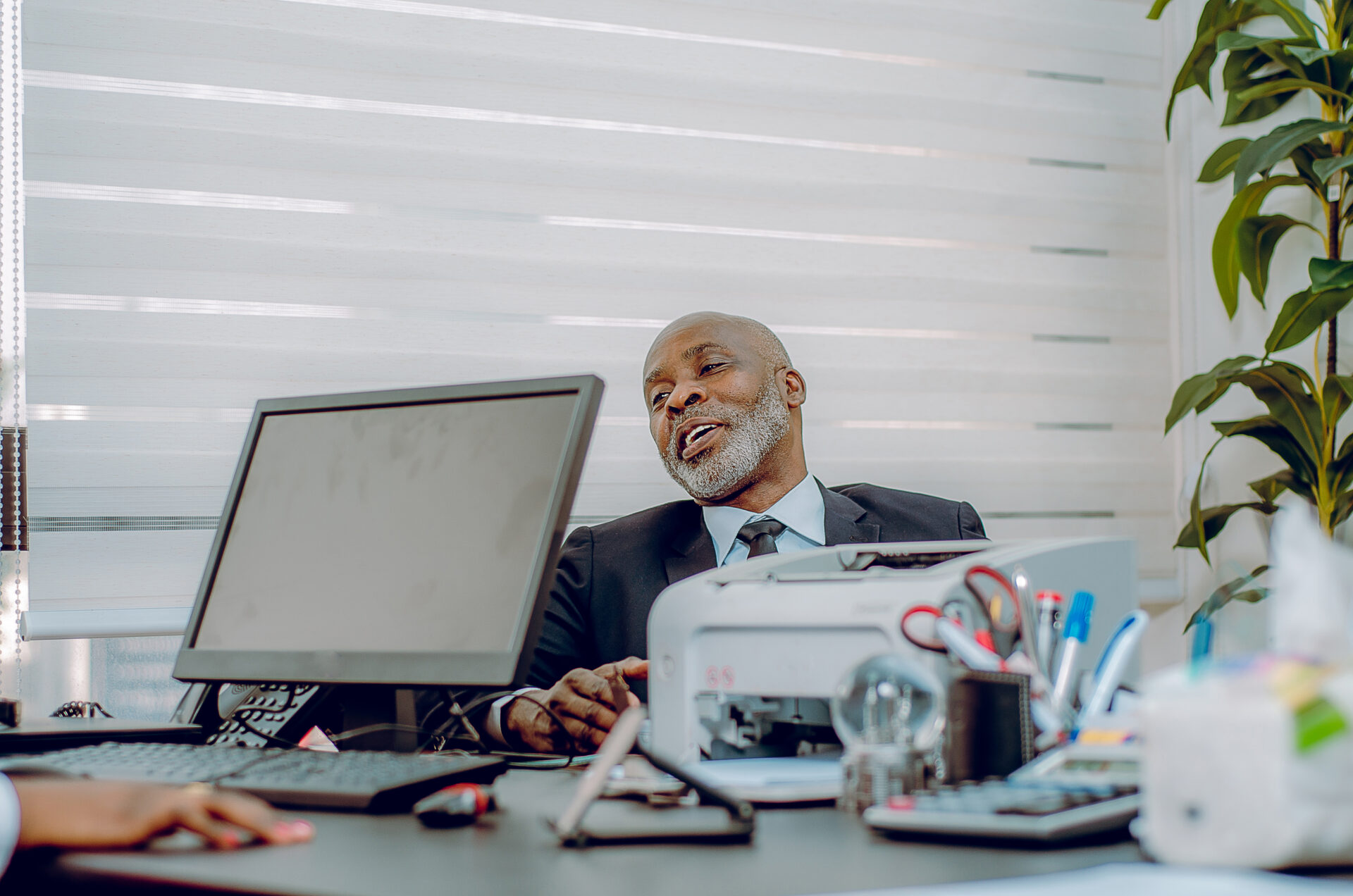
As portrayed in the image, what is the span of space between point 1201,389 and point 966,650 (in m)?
1.55

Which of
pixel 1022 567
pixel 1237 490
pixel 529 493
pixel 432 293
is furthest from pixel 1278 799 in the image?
pixel 1237 490

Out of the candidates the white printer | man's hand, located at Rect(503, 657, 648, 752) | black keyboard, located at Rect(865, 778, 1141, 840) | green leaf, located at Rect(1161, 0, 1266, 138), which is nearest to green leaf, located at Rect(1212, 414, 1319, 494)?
green leaf, located at Rect(1161, 0, 1266, 138)

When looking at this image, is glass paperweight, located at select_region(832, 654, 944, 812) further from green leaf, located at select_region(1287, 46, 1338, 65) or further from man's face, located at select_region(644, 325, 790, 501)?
green leaf, located at select_region(1287, 46, 1338, 65)

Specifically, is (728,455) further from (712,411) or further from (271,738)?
(271,738)

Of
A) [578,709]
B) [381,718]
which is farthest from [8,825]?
[578,709]

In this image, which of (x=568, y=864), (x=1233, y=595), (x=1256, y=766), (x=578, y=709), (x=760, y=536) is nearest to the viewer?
(x=1256, y=766)

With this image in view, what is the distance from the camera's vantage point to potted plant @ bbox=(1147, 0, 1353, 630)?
2.06 m

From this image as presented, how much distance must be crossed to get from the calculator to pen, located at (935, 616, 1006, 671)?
7 centimetres

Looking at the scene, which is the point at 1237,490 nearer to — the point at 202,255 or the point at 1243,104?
the point at 1243,104

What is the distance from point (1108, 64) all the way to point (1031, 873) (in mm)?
2390

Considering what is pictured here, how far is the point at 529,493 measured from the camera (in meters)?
1.03

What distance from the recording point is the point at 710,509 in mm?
1996

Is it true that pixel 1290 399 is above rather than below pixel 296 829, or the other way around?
above

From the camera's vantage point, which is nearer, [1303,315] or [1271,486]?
[1303,315]
